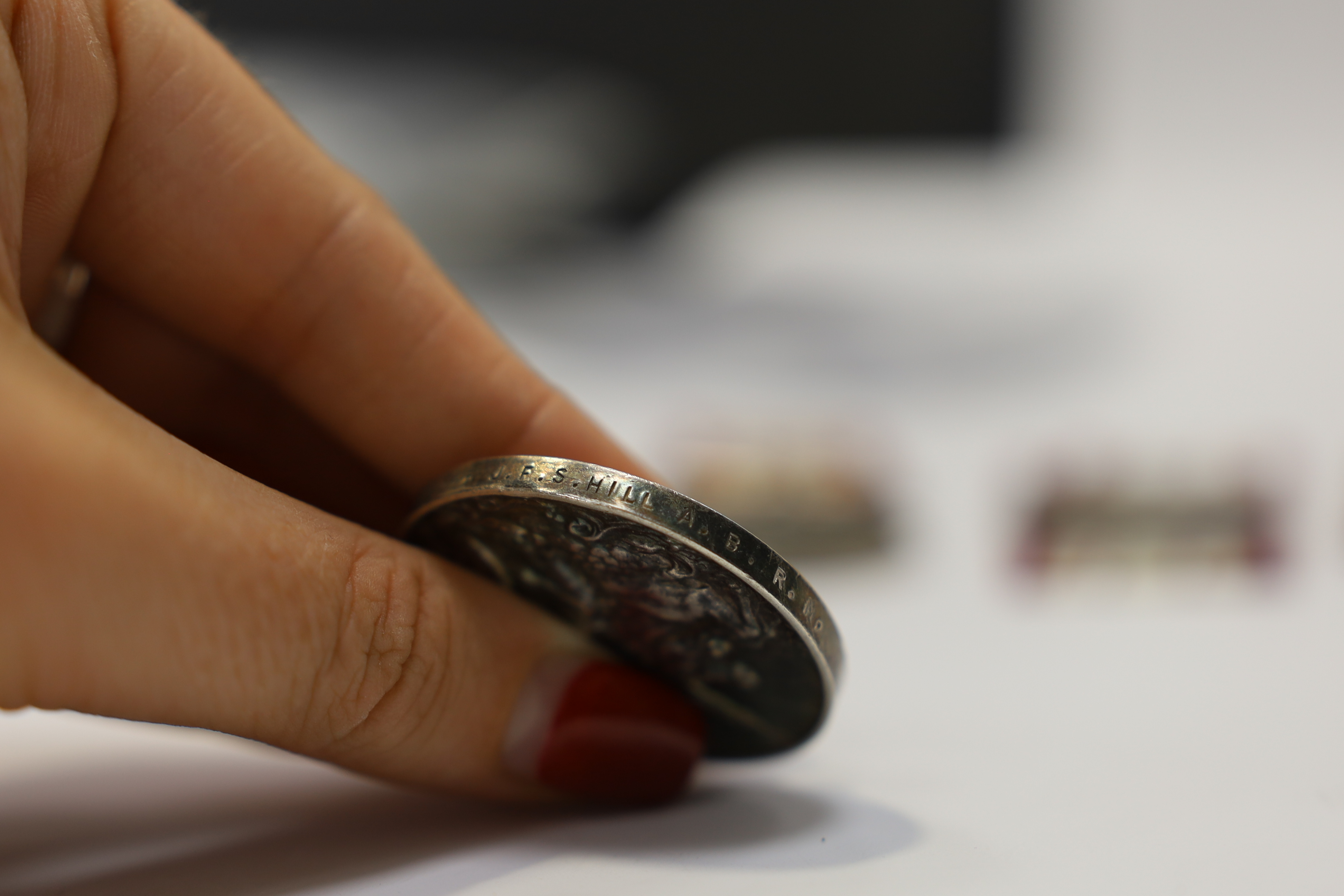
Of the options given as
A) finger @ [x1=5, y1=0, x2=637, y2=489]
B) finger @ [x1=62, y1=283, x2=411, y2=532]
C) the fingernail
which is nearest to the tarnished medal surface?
the fingernail

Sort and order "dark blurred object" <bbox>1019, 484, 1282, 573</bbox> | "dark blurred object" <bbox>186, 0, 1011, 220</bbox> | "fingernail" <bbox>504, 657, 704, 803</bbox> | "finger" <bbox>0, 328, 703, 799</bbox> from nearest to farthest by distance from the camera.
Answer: "finger" <bbox>0, 328, 703, 799</bbox> < "fingernail" <bbox>504, 657, 704, 803</bbox> < "dark blurred object" <bbox>1019, 484, 1282, 573</bbox> < "dark blurred object" <bbox>186, 0, 1011, 220</bbox>

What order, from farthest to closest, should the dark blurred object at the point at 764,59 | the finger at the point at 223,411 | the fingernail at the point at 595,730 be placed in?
the dark blurred object at the point at 764,59, the finger at the point at 223,411, the fingernail at the point at 595,730

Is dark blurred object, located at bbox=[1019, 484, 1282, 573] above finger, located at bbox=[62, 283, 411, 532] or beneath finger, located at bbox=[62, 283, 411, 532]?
above

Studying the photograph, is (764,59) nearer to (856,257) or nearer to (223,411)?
(856,257)

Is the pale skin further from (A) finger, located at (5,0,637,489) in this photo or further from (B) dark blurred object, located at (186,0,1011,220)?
(B) dark blurred object, located at (186,0,1011,220)

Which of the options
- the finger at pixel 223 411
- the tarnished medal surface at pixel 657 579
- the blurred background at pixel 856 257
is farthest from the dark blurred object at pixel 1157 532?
the finger at pixel 223 411

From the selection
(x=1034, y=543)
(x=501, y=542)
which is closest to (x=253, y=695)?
(x=501, y=542)

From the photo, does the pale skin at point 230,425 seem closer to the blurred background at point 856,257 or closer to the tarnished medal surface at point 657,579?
the tarnished medal surface at point 657,579
